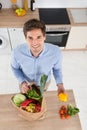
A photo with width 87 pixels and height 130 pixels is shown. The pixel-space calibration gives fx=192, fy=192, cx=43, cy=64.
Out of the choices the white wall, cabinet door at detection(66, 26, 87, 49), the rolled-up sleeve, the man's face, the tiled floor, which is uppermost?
the man's face

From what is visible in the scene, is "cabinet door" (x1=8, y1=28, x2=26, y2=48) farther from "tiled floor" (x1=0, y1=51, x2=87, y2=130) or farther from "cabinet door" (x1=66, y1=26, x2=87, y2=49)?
"cabinet door" (x1=66, y1=26, x2=87, y2=49)

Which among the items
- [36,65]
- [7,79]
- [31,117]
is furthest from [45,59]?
[7,79]

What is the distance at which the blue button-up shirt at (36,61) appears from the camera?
1.59 m

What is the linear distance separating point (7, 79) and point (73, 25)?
125cm

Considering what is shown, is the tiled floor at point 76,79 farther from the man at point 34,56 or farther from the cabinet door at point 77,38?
the man at point 34,56

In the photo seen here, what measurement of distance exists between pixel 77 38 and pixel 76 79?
2.07 ft

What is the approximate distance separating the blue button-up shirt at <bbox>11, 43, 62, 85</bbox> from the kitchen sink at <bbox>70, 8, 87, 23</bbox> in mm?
1313

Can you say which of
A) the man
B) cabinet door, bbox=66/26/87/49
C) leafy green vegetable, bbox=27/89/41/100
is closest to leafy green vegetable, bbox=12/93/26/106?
leafy green vegetable, bbox=27/89/41/100

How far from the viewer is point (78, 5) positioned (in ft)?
9.94

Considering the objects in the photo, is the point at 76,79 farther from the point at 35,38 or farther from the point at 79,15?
the point at 35,38

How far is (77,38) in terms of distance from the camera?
9.72 feet

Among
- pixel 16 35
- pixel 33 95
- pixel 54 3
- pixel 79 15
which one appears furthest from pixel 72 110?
pixel 54 3

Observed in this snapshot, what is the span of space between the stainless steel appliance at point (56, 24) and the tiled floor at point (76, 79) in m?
0.33

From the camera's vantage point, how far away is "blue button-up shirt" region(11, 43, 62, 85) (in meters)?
1.59
